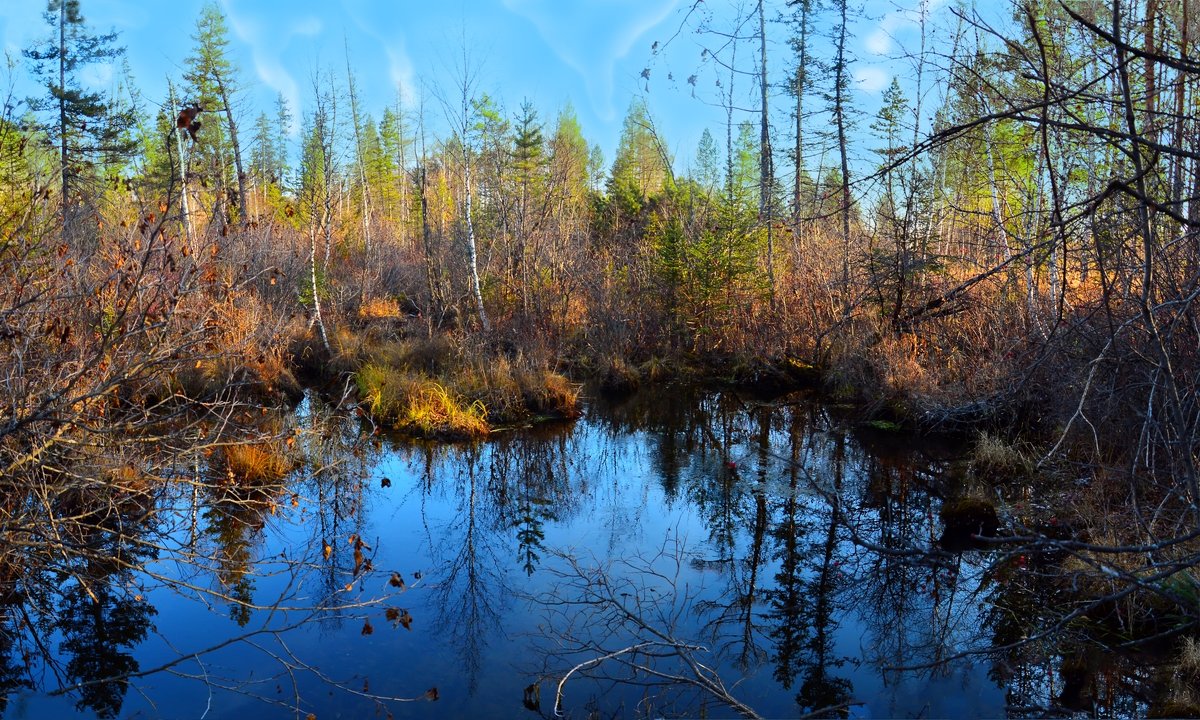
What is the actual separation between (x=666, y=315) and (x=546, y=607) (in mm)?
12303

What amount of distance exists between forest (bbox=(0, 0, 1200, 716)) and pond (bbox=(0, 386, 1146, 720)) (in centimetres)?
47

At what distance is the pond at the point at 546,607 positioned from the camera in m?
5.09

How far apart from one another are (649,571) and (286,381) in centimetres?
951

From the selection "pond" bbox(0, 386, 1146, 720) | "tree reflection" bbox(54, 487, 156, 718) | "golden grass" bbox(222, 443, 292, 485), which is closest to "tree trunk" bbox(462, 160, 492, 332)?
"pond" bbox(0, 386, 1146, 720)

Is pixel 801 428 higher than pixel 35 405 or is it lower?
lower

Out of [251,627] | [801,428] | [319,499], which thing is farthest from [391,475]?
[801,428]

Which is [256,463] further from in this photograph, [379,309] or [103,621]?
[379,309]

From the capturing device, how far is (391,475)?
10117mm

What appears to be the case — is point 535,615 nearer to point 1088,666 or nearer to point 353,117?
point 1088,666

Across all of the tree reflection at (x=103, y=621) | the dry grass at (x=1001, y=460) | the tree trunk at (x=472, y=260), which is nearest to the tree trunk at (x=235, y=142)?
the tree reflection at (x=103, y=621)

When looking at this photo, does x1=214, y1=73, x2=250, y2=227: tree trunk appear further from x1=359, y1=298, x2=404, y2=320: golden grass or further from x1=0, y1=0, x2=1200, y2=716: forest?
x1=359, y1=298, x2=404, y2=320: golden grass

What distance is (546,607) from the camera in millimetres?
6441

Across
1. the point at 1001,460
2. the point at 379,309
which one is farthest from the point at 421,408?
the point at 379,309

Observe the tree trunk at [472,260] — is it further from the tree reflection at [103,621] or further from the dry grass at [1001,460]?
the dry grass at [1001,460]
